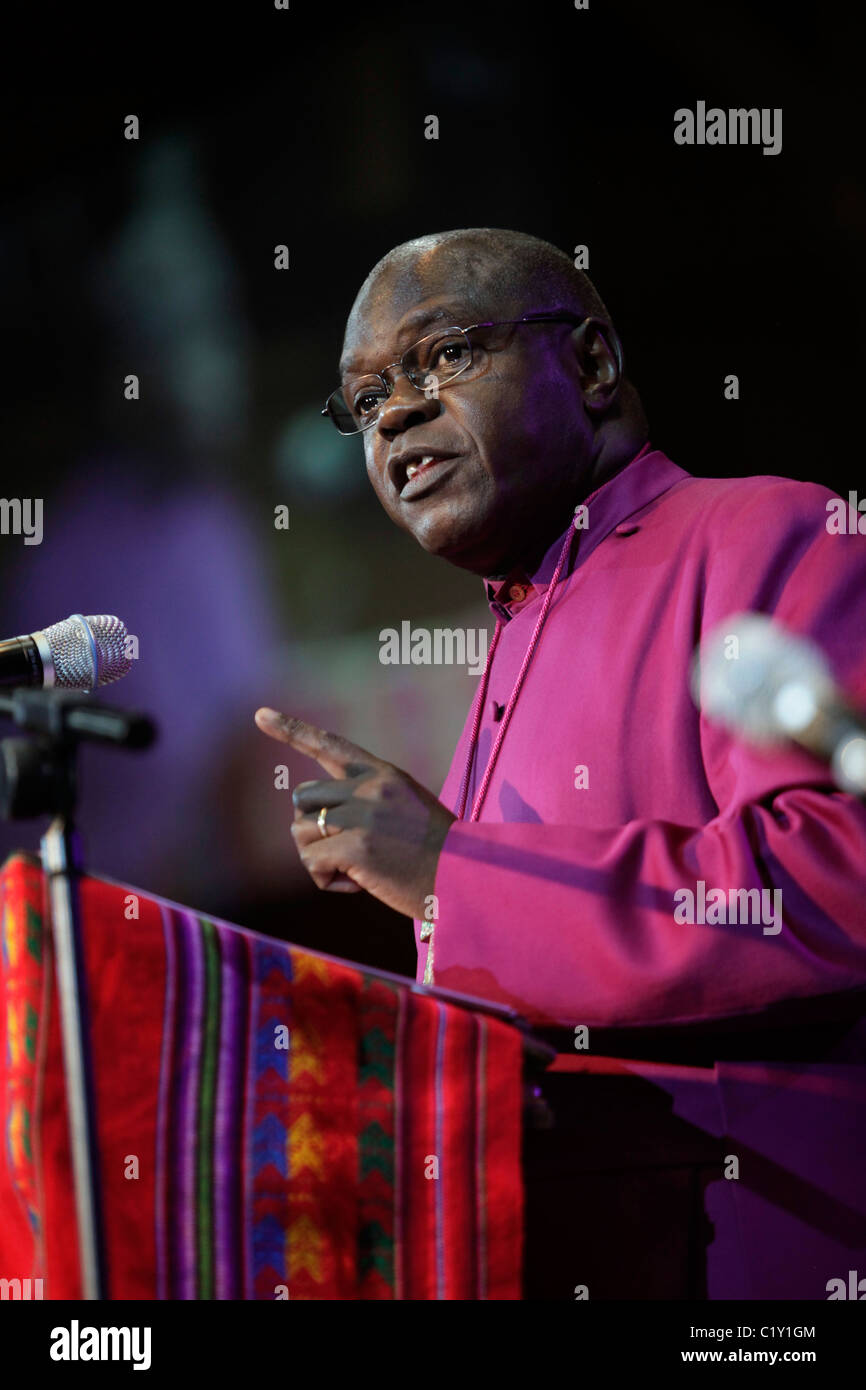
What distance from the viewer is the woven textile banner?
1341 millimetres

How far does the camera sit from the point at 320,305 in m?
3.30

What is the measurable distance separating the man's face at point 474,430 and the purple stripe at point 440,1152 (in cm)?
114

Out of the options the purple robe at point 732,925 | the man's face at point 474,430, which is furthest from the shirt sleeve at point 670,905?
the man's face at point 474,430

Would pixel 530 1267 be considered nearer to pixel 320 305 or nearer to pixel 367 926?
pixel 367 926

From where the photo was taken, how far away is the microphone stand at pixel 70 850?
113 cm

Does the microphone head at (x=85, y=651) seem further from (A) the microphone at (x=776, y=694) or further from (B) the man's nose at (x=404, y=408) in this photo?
(A) the microphone at (x=776, y=694)

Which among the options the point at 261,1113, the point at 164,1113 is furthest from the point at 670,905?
the point at 164,1113

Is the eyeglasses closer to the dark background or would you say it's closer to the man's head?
the man's head

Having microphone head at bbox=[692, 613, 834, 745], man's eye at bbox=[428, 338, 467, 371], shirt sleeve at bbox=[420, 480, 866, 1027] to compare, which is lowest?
shirt sleeve at bbox=[420, 480, 866, 1027]

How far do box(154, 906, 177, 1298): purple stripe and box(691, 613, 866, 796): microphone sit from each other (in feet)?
2.61

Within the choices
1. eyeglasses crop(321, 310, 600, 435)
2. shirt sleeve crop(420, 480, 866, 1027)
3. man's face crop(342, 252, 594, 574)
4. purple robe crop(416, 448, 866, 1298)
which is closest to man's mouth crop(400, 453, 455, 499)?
man's face crop(342, 252, 594, 574)

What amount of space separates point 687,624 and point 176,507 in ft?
5.75

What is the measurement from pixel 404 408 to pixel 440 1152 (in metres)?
1.41

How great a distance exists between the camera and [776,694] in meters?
1.70
